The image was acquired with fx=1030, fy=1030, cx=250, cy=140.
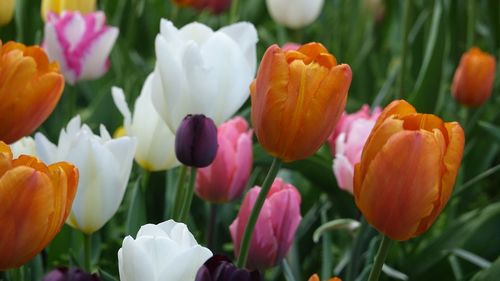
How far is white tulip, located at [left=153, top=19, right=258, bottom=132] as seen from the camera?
976mm

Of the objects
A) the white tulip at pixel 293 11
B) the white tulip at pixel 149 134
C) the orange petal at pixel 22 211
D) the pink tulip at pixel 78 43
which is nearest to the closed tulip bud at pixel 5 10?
the pink tulip at pixel 78 43

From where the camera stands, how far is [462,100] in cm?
160

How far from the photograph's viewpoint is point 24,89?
939mm

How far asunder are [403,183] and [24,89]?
36 centimetres

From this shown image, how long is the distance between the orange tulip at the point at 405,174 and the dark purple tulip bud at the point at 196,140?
158mm

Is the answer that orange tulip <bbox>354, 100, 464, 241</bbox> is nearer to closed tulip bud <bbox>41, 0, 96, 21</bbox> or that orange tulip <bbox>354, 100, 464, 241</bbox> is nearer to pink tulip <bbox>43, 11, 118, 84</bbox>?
pink tulip <bbox>43, 11, 118, 84</bbox>

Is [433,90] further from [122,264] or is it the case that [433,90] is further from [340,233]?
[122,264]

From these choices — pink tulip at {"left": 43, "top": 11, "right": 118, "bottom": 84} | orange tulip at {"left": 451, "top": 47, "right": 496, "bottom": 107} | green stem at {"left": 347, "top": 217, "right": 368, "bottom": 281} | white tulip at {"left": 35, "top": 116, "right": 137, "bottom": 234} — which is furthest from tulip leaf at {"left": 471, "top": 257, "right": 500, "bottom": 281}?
pink tulip at {"left": 43, "top": 11, "right": 118, "bottom": 84}

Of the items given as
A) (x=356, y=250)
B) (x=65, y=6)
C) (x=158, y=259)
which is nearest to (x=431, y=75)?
(x=356, y=250)

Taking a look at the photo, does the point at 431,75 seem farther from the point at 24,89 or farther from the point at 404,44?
the point at 24,89

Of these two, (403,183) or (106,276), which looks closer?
(403,183)

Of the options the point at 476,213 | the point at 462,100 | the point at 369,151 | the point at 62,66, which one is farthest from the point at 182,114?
the point at 462,100

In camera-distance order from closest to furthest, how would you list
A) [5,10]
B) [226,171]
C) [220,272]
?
[220,272] → [226,171] → [5,10]

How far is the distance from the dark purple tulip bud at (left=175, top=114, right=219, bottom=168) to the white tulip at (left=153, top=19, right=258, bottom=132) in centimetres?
6
